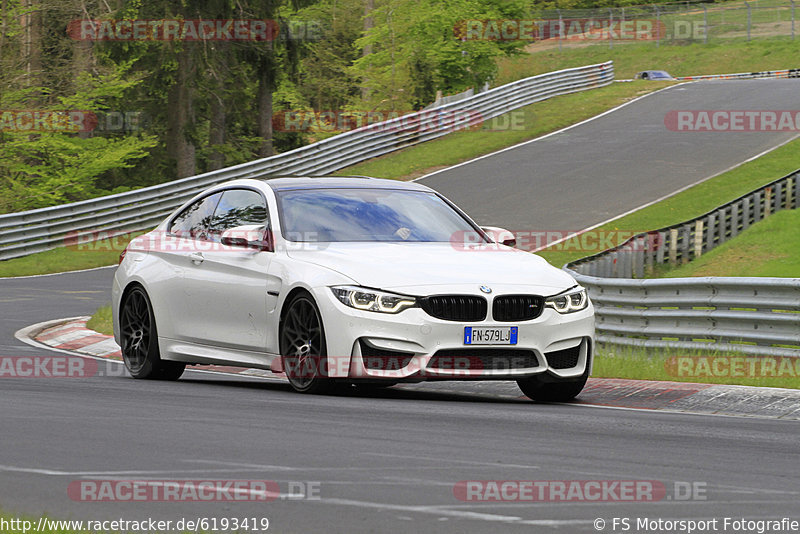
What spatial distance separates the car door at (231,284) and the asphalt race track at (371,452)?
446 mm

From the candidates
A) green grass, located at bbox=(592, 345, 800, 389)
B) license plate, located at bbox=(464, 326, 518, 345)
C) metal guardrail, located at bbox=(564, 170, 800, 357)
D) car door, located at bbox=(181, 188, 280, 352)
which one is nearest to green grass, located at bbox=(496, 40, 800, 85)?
metal guardrail, located at bbox=(564, 170, 800, 357)

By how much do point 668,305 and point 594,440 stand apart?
20.4 feet

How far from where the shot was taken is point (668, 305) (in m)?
13.6

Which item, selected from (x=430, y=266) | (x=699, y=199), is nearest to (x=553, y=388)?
(x=430, y=266)

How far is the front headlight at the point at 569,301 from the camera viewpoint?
9.62 metres

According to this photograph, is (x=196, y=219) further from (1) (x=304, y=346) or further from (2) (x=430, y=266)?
(2) (x=430, y=266)

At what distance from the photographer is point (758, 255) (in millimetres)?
22438

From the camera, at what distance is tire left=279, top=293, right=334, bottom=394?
31.1 ft

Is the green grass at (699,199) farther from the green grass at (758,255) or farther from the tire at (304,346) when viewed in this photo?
the tire at (304,346)

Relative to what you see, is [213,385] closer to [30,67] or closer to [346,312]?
[346,312]

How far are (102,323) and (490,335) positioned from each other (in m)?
8.17

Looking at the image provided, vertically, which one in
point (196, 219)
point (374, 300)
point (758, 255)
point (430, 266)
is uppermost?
point (196, 219)

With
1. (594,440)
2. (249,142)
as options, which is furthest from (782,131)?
(594,440)

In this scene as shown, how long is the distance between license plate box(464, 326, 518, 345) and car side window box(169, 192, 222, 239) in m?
2.91
